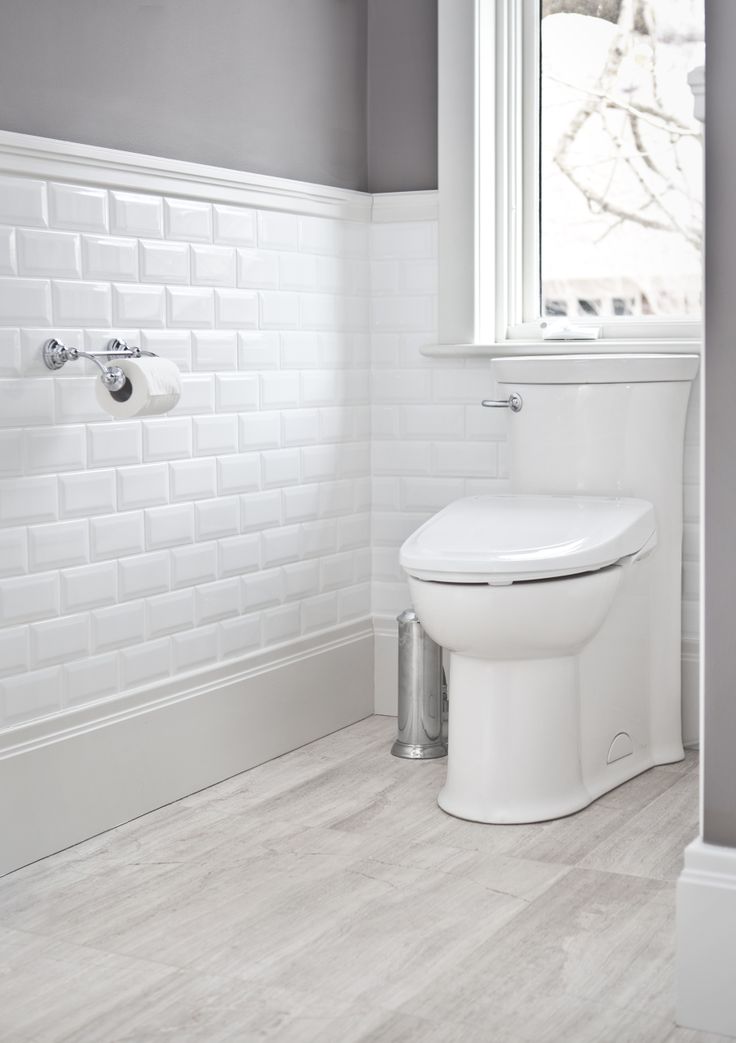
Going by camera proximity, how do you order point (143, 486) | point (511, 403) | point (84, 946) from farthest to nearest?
point (511, 403), point (143, 486), point (84, 946)

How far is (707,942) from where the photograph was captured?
1.71 meters

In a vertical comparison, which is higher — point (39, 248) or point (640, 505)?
point (39, 248)

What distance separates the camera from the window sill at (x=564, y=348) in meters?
3.00

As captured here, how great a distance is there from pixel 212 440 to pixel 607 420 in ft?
2.80

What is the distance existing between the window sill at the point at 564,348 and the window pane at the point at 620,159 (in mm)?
157

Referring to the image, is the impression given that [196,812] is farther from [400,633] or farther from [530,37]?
[530,37]

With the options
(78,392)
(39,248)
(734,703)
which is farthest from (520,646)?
(39,248)

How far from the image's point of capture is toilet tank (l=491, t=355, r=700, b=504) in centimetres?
283

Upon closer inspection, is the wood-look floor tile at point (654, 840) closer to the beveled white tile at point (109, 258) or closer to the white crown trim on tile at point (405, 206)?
the beveled white tile at point (109, 258)

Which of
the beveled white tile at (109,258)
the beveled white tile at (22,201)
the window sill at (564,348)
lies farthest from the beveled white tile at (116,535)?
the window sill at (564,348)

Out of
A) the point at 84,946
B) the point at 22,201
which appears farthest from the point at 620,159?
the point at 84,946

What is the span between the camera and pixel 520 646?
8.19 feet

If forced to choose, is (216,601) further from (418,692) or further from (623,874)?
(623,874)

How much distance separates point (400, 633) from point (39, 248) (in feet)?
4.03
